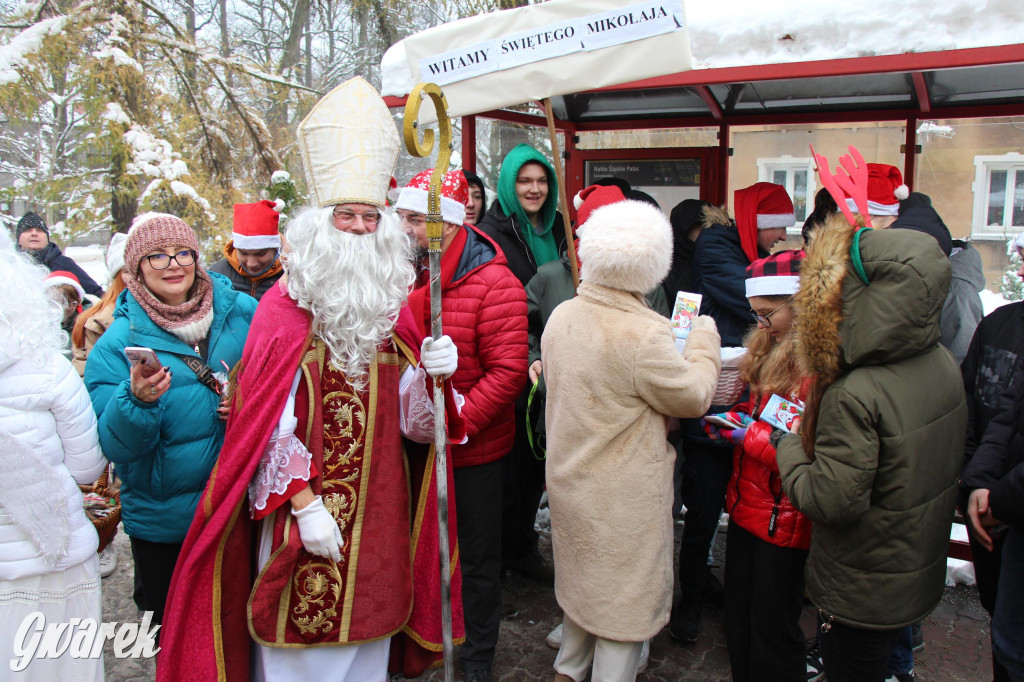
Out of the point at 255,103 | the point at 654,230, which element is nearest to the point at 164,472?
the point at 654,230

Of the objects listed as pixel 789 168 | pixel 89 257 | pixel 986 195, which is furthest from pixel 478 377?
pixel 89 257

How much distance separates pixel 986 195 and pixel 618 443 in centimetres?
440

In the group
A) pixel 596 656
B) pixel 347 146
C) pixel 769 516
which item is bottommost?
pixel 596 656

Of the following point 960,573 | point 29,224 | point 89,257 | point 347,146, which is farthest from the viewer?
point 89,257

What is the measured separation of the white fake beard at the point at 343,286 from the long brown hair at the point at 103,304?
98 centimetres

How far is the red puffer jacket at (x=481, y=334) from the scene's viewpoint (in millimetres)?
3053

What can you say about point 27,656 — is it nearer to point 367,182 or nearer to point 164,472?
point 164,472

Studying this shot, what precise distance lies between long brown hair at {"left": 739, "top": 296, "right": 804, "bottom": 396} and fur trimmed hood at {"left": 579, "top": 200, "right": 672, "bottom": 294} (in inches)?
18.6

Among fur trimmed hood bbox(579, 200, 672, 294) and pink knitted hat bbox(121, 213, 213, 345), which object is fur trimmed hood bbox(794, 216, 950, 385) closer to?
fur trimmed hood bbox(579, 200, 672, 294)

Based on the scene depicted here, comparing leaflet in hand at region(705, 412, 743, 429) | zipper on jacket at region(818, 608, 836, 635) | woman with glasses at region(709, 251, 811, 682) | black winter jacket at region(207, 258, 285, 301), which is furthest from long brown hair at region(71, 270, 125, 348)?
zipper on jacket at region(818, 608, 836, 635)

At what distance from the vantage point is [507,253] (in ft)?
13.4

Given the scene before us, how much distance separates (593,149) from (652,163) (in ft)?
1.76

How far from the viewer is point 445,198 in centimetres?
317

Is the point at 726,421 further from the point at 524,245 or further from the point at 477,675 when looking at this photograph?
the point at 524,245
